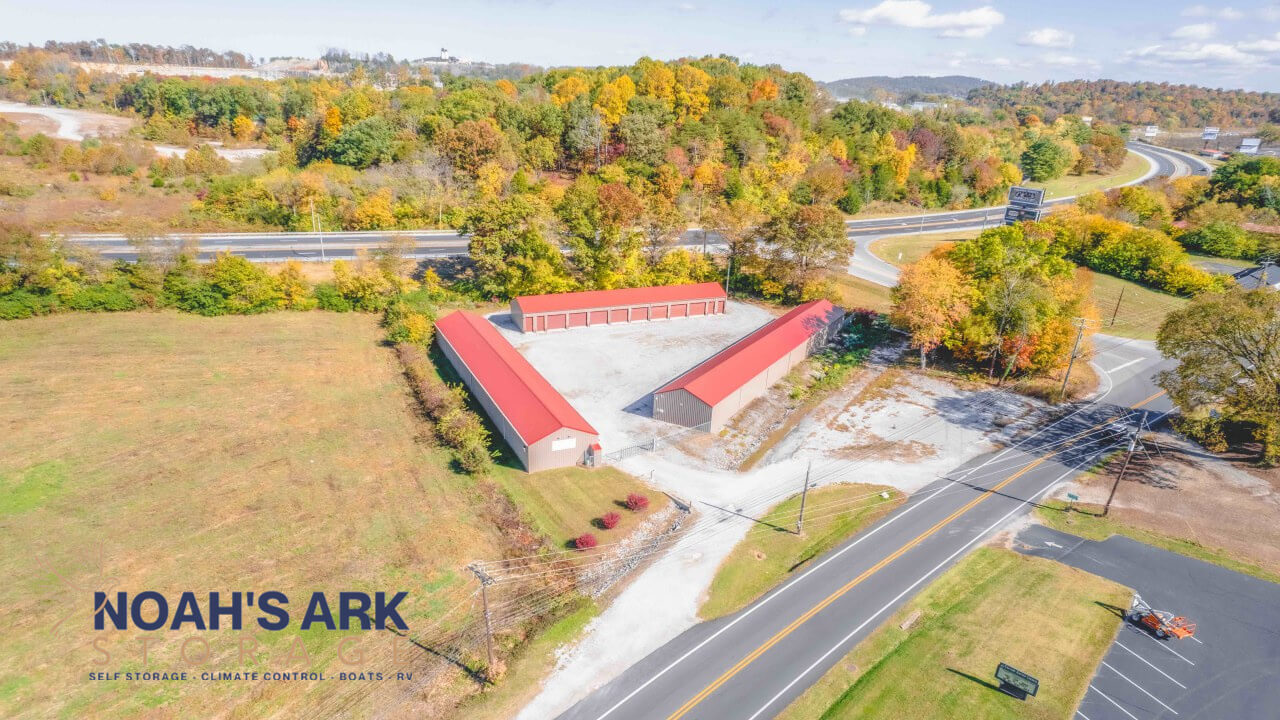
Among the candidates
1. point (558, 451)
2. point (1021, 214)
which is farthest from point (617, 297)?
point (1021, 214)

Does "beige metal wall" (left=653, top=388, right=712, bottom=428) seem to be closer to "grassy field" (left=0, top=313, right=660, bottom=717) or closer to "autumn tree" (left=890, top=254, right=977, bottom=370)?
"grassy field" (left=0, top=313, right=660, bottom=717)

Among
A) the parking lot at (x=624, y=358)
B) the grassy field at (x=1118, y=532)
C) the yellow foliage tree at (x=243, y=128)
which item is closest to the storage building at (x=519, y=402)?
the parking lot at (x=624, y=358)

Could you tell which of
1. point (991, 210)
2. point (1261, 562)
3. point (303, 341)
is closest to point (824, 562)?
point (1261, 562)

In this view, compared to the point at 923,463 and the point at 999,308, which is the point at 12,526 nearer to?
the point at 923,463

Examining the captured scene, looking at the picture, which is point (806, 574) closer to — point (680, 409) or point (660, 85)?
point (680, 409)

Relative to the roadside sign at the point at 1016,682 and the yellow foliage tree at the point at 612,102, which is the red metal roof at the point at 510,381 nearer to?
the roadside sign at the point at 1016,682

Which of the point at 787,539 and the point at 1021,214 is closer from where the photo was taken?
the point at 787,539
